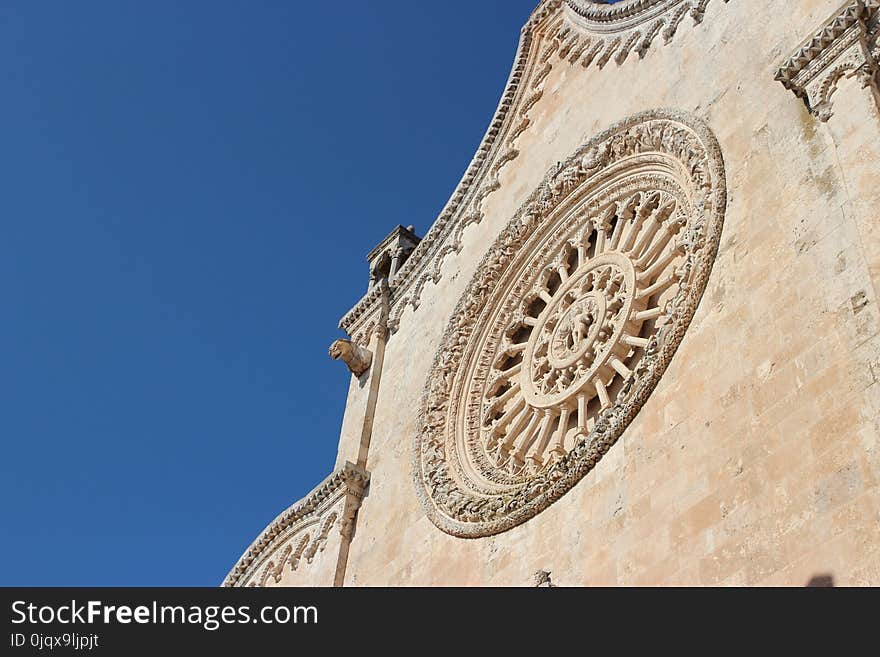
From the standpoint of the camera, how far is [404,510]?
13.2 metres

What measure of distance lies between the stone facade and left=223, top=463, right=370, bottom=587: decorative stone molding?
51 millimetres

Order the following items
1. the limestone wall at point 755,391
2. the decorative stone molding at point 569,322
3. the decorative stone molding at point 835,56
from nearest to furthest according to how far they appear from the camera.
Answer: the limestone wall at point 755,391 < the decorative stone molding at point 835,56 < the decorative stone molding at point 569,322

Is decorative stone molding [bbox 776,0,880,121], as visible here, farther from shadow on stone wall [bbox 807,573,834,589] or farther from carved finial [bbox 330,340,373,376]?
carved finial [bbox 330,340,373,376]

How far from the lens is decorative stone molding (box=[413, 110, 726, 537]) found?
410 inches

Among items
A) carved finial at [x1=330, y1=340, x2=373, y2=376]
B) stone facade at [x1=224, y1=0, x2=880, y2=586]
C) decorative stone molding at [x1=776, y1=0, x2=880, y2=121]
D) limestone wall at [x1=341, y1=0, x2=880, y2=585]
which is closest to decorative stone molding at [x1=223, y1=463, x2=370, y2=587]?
stone facade at [x1=224, y1=0, x2=880, y2=586]

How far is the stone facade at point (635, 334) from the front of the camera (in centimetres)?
800

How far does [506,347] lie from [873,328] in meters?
6.59

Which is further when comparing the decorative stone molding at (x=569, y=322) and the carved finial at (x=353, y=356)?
the carved finial at (x=353, y=356)

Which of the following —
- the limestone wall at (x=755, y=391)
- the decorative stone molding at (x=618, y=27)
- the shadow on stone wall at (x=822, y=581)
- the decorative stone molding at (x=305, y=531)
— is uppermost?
the decorative stone molding at (x=618, y=27)

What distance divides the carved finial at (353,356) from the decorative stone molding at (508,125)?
0.54 metres

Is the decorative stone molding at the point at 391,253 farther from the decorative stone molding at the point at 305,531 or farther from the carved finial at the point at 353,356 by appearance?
the decorative stone molding at the point at 305,531

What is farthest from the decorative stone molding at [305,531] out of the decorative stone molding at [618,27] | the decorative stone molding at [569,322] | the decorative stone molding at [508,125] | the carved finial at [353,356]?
the decorative stone molding at [618,27]

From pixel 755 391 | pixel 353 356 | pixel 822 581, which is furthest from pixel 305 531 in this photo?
pixel 822 581
